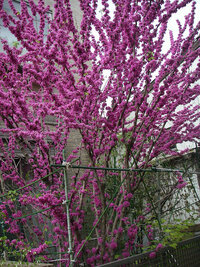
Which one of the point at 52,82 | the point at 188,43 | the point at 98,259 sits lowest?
the point at 98,259

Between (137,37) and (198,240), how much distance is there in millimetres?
3021

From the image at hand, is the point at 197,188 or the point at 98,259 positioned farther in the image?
the point at 197,188

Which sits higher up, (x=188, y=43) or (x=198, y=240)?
(x=188, y=43)

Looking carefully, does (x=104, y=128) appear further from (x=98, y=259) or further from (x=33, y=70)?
(x=98, y=259)

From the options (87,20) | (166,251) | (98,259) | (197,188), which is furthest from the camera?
(197,188)

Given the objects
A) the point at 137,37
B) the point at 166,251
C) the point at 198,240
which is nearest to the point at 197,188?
the point at 198,240

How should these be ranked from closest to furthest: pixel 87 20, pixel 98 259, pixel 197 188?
pixel 98 259 < pixel 87 20 < pixel 197 188

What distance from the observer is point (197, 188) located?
681 centimetres

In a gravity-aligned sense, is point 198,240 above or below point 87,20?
below

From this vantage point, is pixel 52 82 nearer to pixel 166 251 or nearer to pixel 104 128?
pixel 104 128

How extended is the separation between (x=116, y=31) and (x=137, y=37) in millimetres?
444

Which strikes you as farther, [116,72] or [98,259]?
[116,72]

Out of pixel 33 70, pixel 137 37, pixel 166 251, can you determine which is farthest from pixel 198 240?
pixel 33 70

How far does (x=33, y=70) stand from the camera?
3549mm
